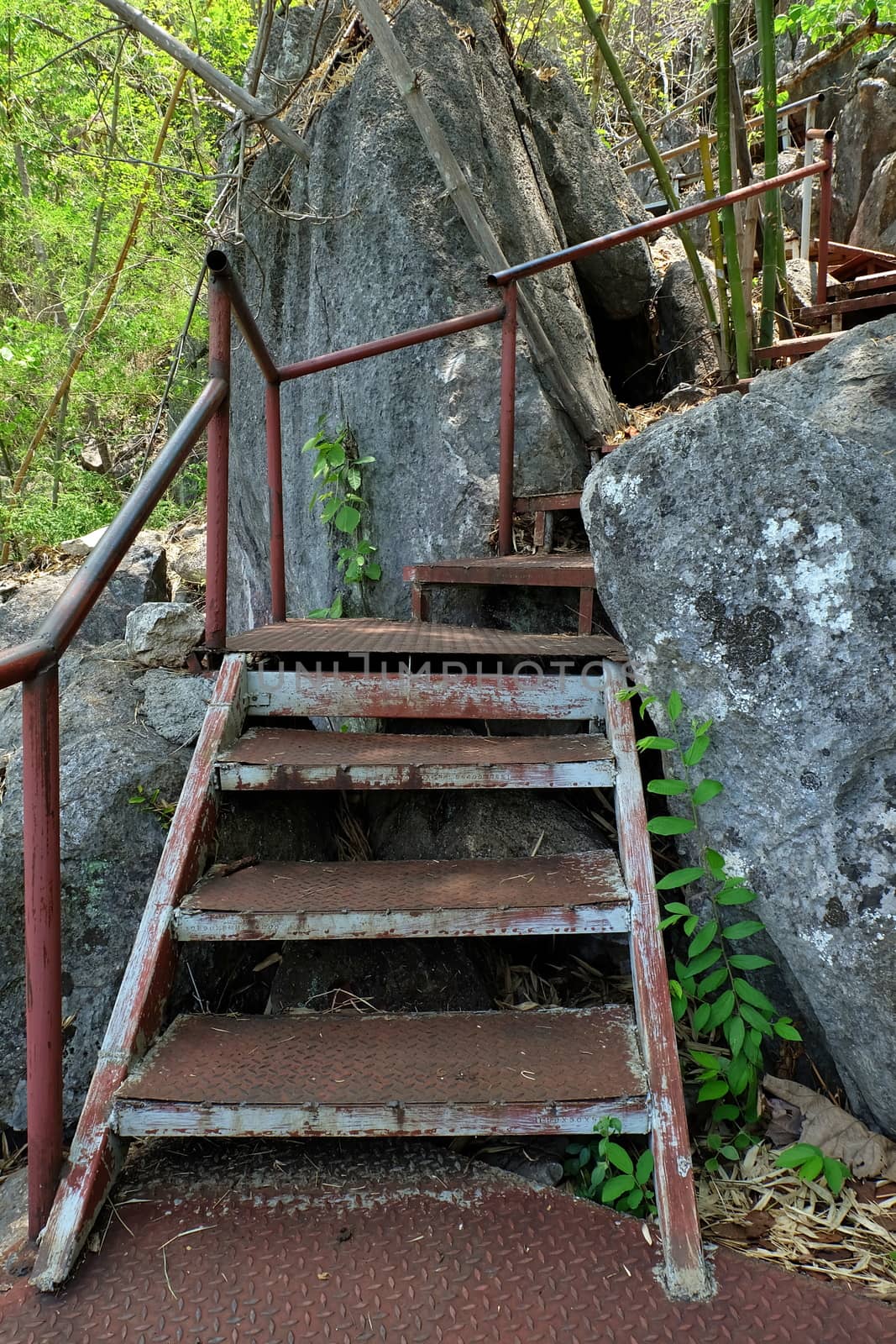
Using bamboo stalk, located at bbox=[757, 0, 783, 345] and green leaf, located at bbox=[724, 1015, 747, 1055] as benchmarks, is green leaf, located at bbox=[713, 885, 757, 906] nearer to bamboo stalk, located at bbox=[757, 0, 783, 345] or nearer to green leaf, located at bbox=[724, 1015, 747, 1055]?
green leaf, located at bbox=[724, 1015, 747, 1055]

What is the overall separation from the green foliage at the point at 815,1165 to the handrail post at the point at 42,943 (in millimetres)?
1368

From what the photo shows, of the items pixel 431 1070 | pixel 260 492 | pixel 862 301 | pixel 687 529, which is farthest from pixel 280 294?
pixel 431 1070

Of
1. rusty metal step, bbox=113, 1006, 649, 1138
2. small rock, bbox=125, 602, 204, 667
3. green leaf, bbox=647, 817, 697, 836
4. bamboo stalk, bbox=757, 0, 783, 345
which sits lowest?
rusty metal step, bbox=113, 1006, 649, 1138

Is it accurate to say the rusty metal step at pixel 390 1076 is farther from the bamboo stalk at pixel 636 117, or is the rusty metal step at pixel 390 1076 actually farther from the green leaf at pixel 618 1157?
the bamboo stalk at pixel 636 117

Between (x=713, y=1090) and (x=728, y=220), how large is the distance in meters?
3.34

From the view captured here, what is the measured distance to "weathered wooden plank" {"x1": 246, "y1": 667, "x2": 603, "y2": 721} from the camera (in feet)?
7.34

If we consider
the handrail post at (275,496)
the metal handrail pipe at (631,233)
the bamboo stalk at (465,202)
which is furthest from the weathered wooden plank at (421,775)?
the bamboo stalk at (465,202)

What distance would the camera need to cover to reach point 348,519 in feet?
13.3

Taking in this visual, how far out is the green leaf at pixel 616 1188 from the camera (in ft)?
4.90

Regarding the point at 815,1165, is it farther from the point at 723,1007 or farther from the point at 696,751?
the point at 696,751

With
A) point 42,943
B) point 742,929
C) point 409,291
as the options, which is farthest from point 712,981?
point 409,291

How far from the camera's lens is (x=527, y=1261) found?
4.48 ft

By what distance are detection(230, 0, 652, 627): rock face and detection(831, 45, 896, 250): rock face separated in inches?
339

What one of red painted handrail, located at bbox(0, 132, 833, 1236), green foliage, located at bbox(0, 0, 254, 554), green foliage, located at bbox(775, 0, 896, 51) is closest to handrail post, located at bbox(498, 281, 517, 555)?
red painted handrail, located at bbox(0, 132, 833, 1236)
